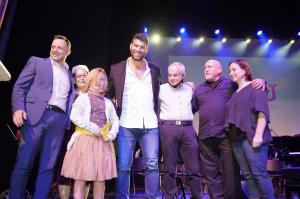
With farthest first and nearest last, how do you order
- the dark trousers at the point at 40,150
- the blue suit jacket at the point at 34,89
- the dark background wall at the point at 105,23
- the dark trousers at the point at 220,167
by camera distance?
the dark background wall at the point at 105,23 → the dark trousers at the point at 220,167 → the blue suit jacket at the point at 34,89 → the dark trousers at the point at 40,150

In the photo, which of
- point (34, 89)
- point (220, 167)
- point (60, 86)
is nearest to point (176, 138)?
point (220, 167)

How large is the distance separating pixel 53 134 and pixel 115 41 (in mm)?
4323

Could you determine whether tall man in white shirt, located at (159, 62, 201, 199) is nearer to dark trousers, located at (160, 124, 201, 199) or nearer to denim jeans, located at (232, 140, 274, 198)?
dark trousers, located at (160, 124, 201, 199)

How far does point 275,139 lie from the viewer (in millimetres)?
7477

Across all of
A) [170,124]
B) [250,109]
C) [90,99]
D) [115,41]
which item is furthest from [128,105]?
[115,41]

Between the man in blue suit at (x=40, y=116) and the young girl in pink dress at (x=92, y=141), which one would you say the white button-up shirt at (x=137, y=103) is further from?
the man in blue suit at (x=40, y=116)

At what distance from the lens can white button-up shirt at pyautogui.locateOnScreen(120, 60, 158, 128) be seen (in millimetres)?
3092

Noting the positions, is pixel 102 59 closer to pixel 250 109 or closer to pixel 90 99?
pixel 90 99

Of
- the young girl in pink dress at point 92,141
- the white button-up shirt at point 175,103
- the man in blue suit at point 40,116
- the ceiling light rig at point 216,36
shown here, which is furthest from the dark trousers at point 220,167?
the ceiling light rig at point 216,36

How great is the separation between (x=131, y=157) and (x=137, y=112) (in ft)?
1.40

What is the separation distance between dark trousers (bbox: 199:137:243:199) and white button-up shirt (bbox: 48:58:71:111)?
1.58m

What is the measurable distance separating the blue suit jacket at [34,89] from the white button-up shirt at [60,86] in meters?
0.06

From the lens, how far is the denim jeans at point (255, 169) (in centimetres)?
312

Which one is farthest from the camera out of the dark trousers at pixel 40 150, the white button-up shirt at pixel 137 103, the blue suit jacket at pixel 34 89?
the white button-up shirt at pixel 137 103
